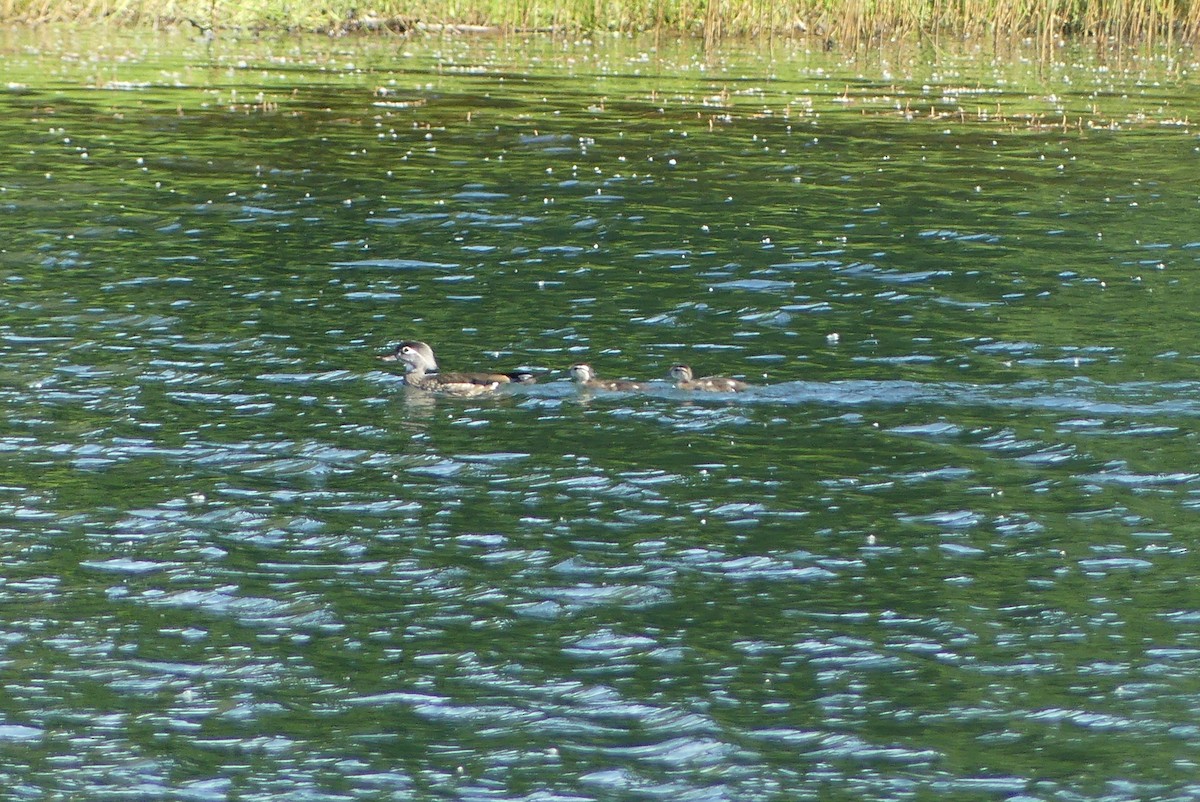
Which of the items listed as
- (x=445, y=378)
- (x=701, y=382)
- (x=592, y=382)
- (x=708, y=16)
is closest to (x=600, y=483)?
(x=592, y=382)

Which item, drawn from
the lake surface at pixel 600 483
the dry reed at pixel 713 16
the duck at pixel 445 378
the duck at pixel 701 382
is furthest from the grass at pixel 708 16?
the duck at pixel 701 382

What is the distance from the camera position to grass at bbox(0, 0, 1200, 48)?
48312mm

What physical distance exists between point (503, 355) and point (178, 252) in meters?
7.18

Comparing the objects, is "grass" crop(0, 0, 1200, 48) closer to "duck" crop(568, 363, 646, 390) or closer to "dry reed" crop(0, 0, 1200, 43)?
"dry reed" crop(0, 0, 1200, 43)

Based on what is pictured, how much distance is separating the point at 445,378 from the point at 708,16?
3324cm

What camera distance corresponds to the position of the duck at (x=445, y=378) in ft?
55.1

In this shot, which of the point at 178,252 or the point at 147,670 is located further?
the point at 178,252

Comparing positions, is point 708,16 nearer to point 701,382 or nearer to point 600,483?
point 701,382

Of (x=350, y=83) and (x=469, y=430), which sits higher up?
(x=350, y=83)

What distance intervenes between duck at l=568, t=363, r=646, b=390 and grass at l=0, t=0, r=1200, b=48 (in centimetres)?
3261

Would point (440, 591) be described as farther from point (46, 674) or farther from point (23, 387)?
point (23, 387)

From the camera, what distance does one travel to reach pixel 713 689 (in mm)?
10453

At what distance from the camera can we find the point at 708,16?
47.9 metres

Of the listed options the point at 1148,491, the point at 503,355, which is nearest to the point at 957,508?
the point at 1148,491
